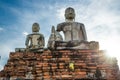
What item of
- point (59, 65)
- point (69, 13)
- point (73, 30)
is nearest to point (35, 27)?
point (69, 13)

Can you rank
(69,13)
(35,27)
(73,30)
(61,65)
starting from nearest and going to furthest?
(61,65)
(73,30)
(69,13)
(35,27)

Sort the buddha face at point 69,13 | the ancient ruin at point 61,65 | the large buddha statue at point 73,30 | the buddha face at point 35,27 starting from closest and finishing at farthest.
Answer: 1. the ancient ruin at point 61,65
2. the large buddha statue at point 73,30
3. the buddha face at point 69,13
4. the buddha face at point 35,27

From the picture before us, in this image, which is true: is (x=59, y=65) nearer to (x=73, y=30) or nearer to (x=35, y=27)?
(x=73, y=30)

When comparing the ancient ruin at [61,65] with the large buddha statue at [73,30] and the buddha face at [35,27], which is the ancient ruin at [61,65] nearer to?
the large buddha statue at [73,30]

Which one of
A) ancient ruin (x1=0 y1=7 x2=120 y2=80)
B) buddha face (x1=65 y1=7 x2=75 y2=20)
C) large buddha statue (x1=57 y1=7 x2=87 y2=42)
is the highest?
buddha face (x1=65 y1=7 x2=75 y2=20)

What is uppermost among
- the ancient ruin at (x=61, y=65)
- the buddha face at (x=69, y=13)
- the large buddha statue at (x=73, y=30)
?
the buddha face at (x=69, y=13)

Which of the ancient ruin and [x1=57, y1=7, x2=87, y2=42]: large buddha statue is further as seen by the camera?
[x1=57, y1=7, x2=87, y2=42]: large buddha statue

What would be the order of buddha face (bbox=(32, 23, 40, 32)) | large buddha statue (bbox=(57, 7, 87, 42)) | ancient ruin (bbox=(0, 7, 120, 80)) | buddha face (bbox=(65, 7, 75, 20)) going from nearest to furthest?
ancient ruin (bbox=(0, 7, 120, 80)) → large buddha statue (bbox=(57, 7, 87, 42)) → buddha face (bbox=(65, 7, 75, 20)) → buddha face (bbox=(32, 23, 40, 32))

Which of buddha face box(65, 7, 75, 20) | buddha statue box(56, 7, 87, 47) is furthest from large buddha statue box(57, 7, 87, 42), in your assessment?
buddha face box(65, 7, 75, 20)

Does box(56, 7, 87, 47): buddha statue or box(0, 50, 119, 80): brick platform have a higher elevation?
box(56, 7, 87, 47): buddha statue

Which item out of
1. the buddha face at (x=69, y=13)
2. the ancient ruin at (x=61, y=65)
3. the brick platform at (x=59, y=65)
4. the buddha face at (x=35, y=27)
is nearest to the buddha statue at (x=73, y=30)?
A: the buddha face at (x=69, y=13)

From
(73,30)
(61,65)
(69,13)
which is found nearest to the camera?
(61,65)

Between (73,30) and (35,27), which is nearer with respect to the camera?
(73,30)

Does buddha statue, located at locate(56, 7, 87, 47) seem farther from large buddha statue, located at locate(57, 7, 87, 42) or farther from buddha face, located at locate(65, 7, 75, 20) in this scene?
buddha face, located at locate(65, 7, 75, 20)
